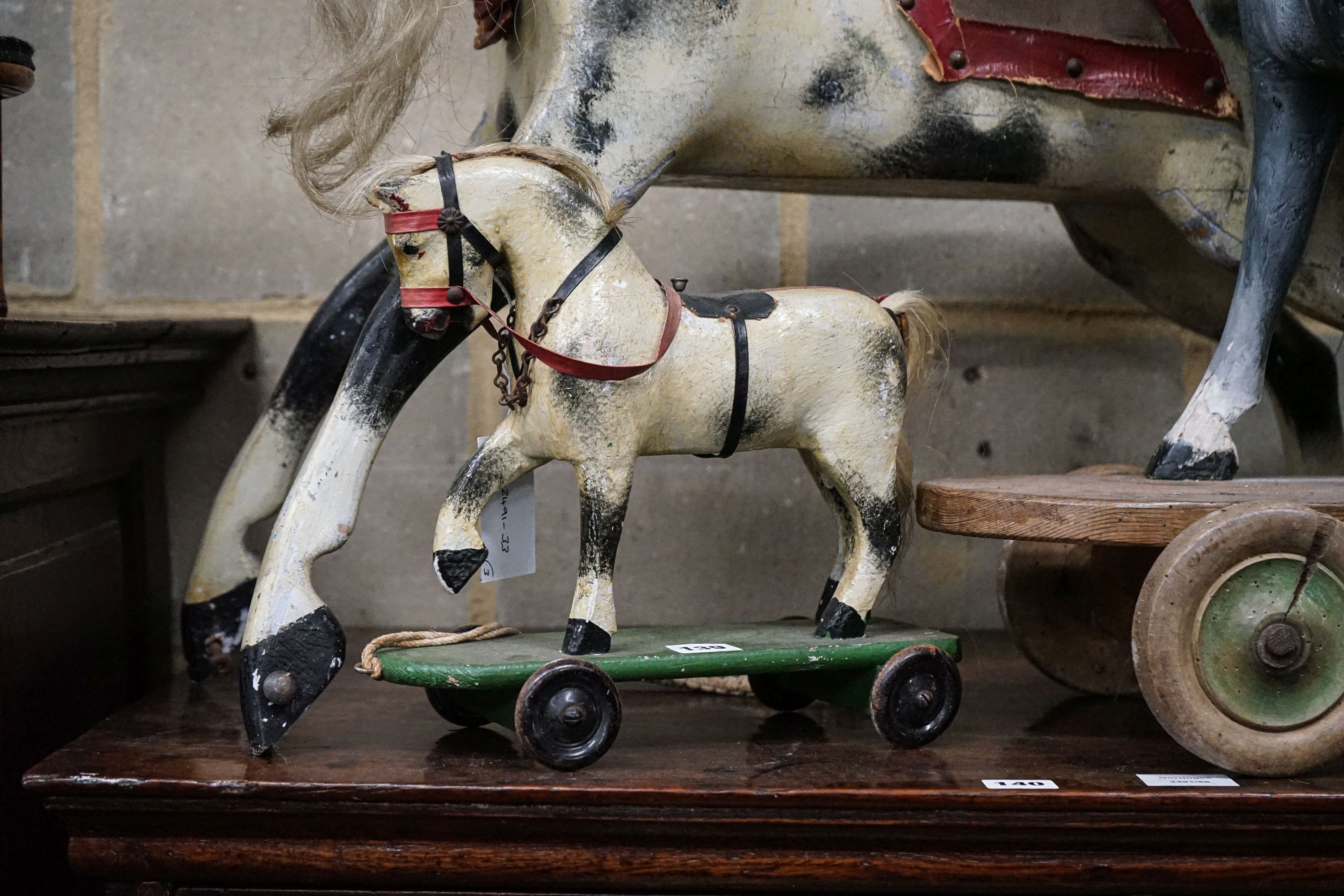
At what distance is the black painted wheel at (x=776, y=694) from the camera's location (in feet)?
3.58

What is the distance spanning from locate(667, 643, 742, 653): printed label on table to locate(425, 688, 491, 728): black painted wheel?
0.16m

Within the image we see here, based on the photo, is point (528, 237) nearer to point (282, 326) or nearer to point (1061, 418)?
point (282, 326)

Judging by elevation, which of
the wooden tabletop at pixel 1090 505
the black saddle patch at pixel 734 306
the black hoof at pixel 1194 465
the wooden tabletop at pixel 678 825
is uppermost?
the black saddle patch at pixel 734 306

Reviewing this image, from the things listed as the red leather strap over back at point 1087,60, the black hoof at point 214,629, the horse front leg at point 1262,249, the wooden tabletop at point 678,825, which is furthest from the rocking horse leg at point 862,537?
the black hoof at point 214,629

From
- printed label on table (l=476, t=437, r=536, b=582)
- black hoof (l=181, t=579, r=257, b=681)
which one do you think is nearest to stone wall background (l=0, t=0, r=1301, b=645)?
black hoof (l=181, t=579, r=257, b=681)

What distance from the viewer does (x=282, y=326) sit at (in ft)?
4.66

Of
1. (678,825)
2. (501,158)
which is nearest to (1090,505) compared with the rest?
(678,825)

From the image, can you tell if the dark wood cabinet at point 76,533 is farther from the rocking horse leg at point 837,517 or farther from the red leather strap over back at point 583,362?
the rocking horse leg at point 837,517

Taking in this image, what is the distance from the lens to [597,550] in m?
0.93

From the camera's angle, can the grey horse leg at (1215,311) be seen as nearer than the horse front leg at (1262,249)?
No

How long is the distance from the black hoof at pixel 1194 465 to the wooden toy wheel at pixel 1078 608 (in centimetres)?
13

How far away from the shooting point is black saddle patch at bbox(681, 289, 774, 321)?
954mm

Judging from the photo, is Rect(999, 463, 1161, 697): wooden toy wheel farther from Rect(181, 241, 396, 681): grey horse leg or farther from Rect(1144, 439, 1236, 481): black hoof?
Rect(181, 241, 396, 681): grey horse leg

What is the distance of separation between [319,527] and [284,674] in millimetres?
103
